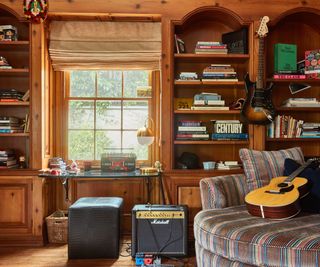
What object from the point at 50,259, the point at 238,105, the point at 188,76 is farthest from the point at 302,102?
the point at 50,259

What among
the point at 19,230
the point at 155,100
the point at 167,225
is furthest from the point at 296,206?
the point at 19,230

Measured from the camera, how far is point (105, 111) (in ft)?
11.5

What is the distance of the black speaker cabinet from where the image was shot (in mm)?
2627

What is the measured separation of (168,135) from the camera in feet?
10.2

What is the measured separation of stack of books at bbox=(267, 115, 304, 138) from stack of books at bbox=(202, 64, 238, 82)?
56cm

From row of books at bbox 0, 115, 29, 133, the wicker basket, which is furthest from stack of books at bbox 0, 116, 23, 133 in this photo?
the wicker basket

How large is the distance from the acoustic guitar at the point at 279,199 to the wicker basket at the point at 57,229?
177 cm

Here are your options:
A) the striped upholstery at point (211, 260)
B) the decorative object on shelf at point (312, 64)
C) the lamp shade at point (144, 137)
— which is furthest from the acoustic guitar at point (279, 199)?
the decorative object on shelf at point (312, 64)

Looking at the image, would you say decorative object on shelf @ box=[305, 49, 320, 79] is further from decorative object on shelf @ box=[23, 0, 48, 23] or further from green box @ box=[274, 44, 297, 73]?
decorative object on shelf @ box=[23, 0, 48, 23]

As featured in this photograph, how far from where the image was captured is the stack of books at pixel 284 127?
3.17 m

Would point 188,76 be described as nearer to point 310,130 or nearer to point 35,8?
point 310,130

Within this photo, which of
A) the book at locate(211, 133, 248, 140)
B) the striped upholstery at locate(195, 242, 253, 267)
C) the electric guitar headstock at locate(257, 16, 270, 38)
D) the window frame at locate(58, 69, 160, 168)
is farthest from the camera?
the window frame at locate(58, 69, 160, 168)

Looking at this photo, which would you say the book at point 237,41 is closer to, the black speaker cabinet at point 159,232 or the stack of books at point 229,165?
the stack of books at point 229,165

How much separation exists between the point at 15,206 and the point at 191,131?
1.76 metres
